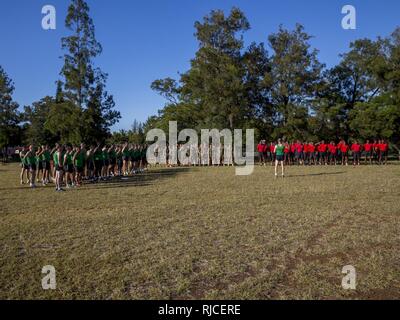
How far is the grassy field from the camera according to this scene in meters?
5.44

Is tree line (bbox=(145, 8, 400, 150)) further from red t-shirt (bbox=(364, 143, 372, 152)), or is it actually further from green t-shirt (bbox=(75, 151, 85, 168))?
green t-shirt (bbox=(75, 151, 85, 168))

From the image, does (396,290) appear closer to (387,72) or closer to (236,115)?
(236,115)

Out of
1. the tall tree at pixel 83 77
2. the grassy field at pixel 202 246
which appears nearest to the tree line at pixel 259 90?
the tall tree at pixel 83 77

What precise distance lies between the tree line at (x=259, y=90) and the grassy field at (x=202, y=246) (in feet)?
69.1

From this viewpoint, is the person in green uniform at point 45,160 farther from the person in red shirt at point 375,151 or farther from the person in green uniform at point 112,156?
the person in red shirt at point 375,151

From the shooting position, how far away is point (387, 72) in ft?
140

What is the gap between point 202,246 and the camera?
7.45m

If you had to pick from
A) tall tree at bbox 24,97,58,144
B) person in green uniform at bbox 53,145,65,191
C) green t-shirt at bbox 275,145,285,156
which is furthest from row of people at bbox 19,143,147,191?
tall tree at bbox 24,97,58,144

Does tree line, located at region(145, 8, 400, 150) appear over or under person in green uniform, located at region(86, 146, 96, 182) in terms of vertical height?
over

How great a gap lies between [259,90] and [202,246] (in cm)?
3616

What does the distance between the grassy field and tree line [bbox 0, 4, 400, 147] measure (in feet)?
69.1

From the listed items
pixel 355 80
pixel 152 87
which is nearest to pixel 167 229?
pixel 355 80

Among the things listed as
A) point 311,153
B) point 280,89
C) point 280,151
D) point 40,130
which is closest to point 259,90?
point 280,89
